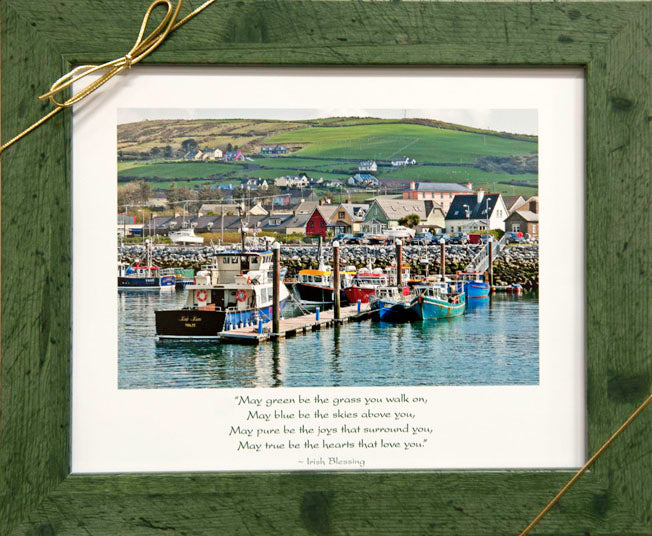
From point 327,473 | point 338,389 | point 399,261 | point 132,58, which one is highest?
point 132,58

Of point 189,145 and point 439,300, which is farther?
point 439,300

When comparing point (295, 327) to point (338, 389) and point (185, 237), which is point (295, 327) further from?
point (185, 237)

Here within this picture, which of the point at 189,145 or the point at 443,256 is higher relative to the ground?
the point at 189,145

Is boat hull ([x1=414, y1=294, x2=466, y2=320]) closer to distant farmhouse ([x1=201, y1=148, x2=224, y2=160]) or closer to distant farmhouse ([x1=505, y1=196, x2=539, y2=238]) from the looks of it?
distant farmhouse ([x1=505, y1=196, x2=539, y2=238])

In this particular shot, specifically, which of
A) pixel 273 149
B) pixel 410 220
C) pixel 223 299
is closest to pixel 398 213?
pixel 410 220

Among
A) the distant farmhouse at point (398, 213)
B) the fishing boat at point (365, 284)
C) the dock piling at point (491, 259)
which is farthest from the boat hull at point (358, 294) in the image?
the dock piling at point (491, 259)

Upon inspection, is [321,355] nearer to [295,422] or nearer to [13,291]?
[295,422]
